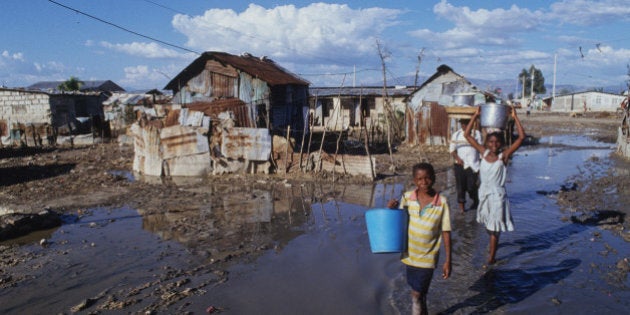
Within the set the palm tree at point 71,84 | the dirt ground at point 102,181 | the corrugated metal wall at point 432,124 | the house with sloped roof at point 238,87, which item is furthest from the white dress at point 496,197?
the palm tree at point 71,84

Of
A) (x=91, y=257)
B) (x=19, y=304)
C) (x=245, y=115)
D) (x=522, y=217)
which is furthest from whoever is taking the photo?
(x=245, y=115)

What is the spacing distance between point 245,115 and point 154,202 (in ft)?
16.6

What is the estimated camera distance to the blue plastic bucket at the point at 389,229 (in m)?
3.36

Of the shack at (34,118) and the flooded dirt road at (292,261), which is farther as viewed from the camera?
the shack at (34,118)

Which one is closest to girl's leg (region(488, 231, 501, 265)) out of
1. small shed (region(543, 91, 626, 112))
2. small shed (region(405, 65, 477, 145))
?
small shed (region(405, 65, 477, 145))

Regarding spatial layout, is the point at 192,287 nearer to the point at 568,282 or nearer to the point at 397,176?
the point at 568,282

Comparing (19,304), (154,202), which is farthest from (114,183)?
(19,304)

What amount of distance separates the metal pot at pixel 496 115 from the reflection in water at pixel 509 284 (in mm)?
1969

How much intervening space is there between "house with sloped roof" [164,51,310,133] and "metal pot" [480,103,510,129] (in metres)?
9.11

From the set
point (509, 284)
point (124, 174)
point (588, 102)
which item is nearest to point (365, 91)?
point (124, 174)

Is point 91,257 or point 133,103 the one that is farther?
point 133,103

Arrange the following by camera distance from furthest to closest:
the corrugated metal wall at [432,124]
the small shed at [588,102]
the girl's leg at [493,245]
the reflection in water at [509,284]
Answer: the small shed at [588,102] < the corrugated metal wall at [432,124] < the girl's leg at [493,245] < the reflection in water at [509,284]

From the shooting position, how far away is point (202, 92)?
16172 mm

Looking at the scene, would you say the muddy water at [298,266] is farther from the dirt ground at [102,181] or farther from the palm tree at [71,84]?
the palm tree at [71,84]
